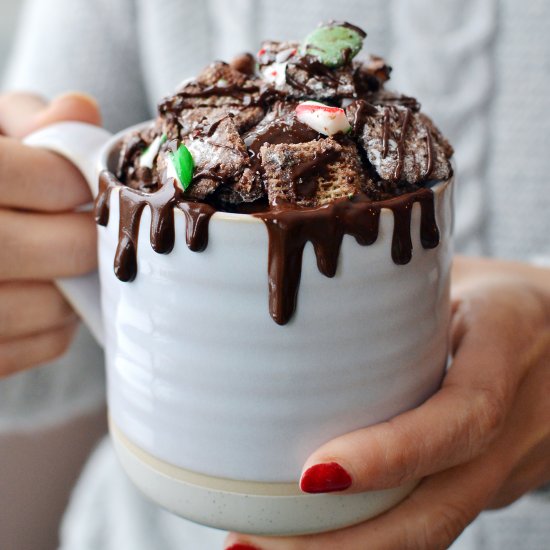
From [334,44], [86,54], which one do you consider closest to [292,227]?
[334,44]

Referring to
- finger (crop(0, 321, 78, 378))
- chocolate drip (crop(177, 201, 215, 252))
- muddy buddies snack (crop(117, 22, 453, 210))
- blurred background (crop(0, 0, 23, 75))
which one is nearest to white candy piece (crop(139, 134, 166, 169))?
muddy buddies snack (crop(117, 22, 453, 210))

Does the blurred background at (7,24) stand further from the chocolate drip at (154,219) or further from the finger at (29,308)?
the chocolate drip at (154,219)

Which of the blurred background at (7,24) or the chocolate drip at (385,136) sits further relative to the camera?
the blurred background at (7,24)

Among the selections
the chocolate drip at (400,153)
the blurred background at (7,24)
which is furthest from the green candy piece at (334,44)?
the blurred background at (7,24)

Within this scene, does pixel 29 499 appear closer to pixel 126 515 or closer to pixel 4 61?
pixel 126 515

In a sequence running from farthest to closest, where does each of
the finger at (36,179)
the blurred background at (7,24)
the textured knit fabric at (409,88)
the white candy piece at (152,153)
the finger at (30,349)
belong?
the blurred background at (7,24), the textured knit fabric at (409,88), the finger at (30,349), the finger at (36,179), the white candy piece at (152,153)

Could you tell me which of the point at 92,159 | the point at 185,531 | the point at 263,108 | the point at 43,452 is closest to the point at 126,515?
the point at 185,531

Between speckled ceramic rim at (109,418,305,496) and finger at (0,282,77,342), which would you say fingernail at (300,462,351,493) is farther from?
finger at (0,282,77,342)
